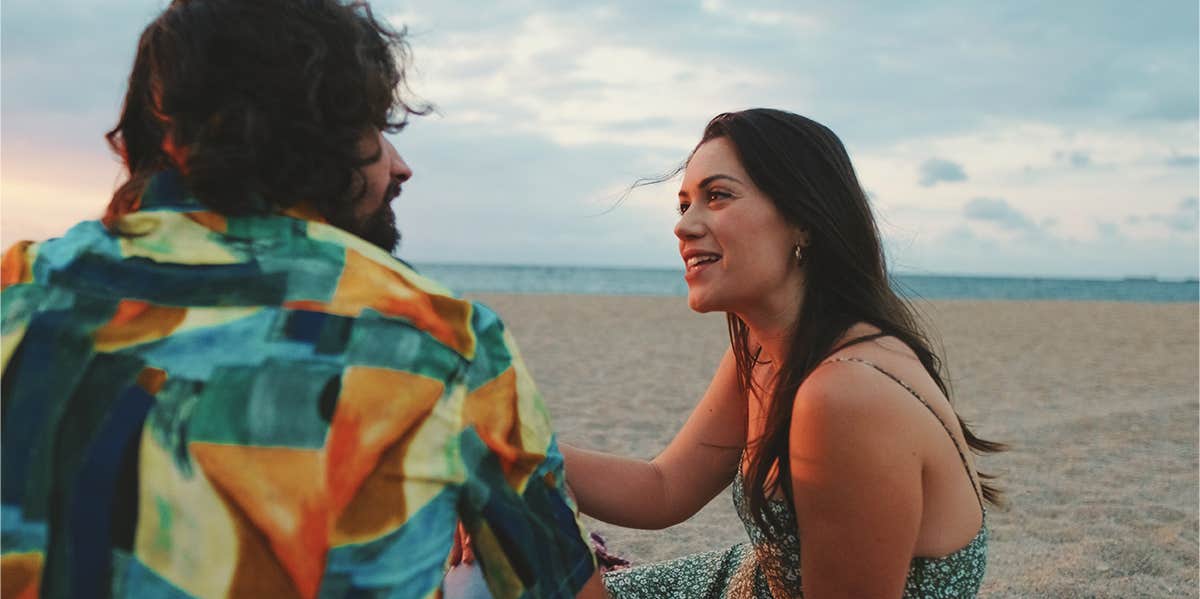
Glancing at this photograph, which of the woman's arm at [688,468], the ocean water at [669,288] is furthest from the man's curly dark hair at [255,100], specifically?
the ocean water at [669,288]

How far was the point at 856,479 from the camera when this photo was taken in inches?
Answer: 68.0

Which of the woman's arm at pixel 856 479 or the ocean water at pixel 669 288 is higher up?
the woman's arm at pixel 856 479

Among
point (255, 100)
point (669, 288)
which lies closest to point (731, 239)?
point (255, 100)

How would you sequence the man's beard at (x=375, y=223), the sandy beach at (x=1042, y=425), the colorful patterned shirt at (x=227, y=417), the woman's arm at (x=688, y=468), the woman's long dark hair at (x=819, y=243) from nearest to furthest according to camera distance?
the colorful patterned shirt at (x=227, y=417), the man's beard at (x=375, y=223), the woman's long dark hair at (x=819, y=243), the woman's arm at (x=688, y=468), the sandy beach at (x=1042, y=425)

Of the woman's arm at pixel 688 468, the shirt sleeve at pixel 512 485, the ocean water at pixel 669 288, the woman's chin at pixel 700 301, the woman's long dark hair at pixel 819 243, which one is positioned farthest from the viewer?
the ocean water at pixel 669 288

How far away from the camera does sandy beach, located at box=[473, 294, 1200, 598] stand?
12.7 ft

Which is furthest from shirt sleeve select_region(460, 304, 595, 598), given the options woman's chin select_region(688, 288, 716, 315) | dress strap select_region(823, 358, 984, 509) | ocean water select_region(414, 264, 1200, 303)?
ocean water select_region(414, 264, 1200, 303)

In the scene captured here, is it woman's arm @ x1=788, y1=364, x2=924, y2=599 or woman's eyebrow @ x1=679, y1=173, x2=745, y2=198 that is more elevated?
woman's eyebrow @ x1=679, y1=173, x2=745, y2=198

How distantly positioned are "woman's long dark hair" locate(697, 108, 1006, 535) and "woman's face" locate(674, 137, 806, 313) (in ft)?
0.11

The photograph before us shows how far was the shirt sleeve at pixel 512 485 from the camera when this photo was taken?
1.17 m

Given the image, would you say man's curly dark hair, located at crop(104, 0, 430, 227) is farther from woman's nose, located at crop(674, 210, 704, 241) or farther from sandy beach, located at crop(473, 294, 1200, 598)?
sandy beach, located at crop(473, 294, 1200, 598)

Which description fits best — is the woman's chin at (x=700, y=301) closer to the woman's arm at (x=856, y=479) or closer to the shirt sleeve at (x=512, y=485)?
the woman's arm at (x=856, y=479)

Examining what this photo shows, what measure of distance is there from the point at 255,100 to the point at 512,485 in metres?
0.59

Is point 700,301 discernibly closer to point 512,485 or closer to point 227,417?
point 512,485
